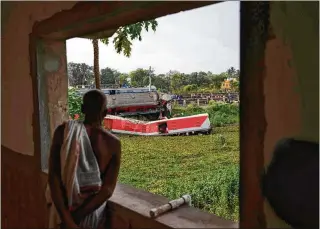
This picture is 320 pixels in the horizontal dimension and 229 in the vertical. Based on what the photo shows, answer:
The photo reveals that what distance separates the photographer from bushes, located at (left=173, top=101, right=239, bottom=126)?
1539cm

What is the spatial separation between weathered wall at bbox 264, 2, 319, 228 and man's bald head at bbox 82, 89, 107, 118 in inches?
27.9

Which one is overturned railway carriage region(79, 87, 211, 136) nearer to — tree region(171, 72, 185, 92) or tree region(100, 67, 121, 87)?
tree region(171, 72, 185, 92)

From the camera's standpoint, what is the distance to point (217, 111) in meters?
16.5

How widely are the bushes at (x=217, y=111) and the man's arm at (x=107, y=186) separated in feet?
→ 45.9

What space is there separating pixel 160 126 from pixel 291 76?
12.5m

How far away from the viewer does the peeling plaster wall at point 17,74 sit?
199 cm

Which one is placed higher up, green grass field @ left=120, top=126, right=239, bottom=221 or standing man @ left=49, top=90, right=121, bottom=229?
standing man @ left=49, top=90, right=121, bottom=229

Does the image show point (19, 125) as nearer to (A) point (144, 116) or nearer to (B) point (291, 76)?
(B) point (291, 76)

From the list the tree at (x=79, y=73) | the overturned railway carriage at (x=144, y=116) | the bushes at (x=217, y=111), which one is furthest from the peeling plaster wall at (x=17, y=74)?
the tree at (x=79, y=73)

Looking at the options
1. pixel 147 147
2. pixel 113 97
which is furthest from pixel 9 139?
pixel 113 97

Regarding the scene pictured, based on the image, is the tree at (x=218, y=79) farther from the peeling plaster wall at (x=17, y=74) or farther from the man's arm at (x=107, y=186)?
the man's arm at (x=107, y=186)

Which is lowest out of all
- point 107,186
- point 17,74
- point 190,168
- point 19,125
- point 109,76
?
point 190,168

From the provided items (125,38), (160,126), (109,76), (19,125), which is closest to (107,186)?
(19,125)

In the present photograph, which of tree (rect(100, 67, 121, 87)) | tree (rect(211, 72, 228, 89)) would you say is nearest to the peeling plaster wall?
tree (rect(211, 72, 228, 89))
